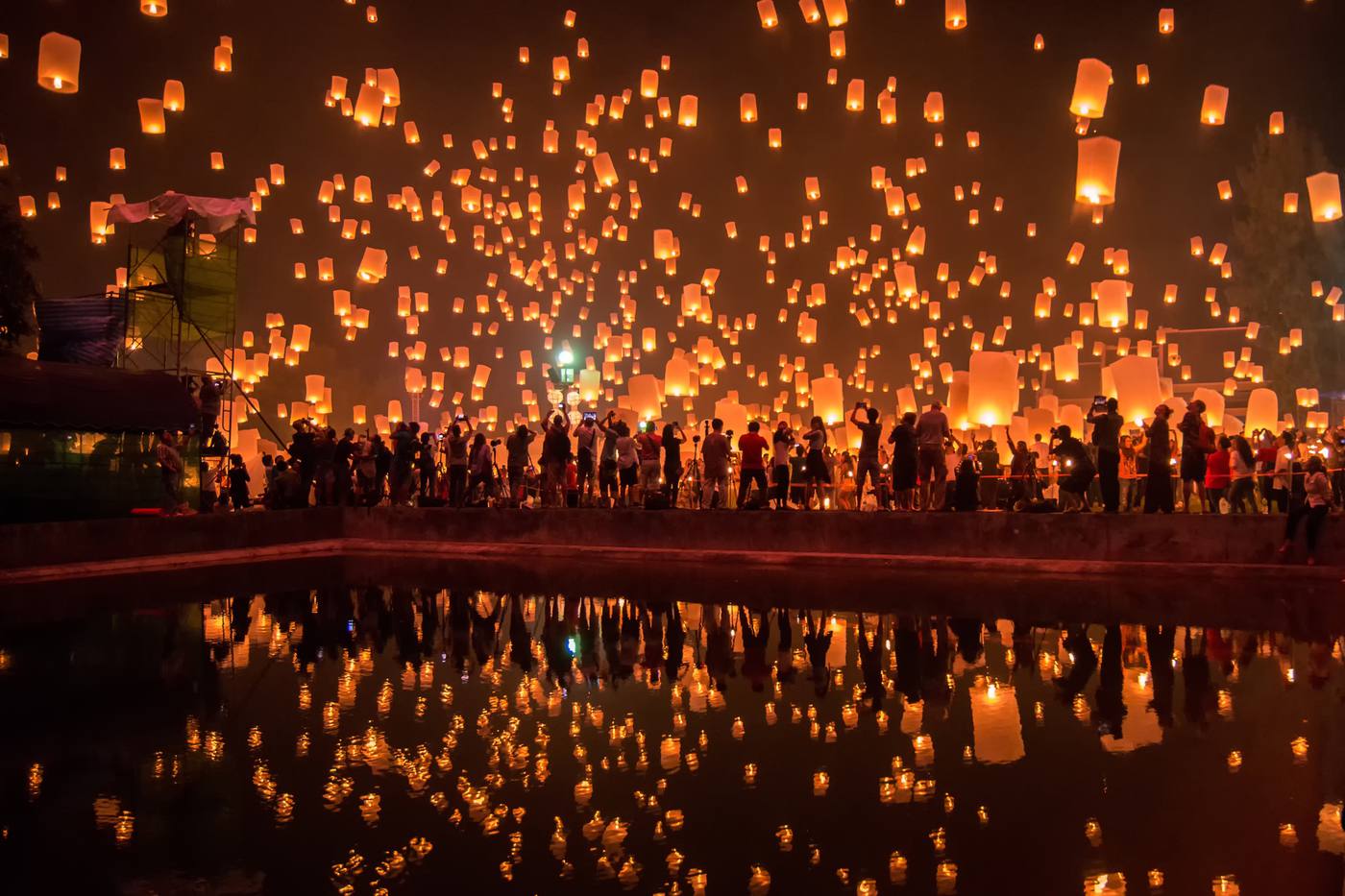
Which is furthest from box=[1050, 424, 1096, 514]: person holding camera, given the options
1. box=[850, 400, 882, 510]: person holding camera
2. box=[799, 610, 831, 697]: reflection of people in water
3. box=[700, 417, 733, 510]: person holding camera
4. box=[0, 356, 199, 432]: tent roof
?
box=[0, 356, 199, 432]: tent roof

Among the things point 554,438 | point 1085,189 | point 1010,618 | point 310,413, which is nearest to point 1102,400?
point 1085,189

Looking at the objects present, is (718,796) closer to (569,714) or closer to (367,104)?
(569,714)

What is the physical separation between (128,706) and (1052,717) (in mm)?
4899

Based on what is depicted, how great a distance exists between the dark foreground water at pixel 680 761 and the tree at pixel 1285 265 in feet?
97.3

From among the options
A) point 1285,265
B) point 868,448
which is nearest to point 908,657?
point 868,448

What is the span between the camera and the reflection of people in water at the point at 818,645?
20.6 feet

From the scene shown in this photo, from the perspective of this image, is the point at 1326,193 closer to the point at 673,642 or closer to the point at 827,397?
the point at 827,397

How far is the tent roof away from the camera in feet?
44.3

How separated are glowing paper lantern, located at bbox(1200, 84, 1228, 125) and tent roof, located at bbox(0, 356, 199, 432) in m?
15.0

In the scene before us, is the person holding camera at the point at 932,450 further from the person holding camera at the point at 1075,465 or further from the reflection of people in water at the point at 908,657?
the reflection of people in water at the point at 908,657

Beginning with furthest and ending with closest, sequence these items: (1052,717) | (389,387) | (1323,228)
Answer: (389,387), (1323,228), (1052,717)

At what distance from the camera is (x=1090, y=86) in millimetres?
12609

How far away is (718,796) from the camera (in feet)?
13.8

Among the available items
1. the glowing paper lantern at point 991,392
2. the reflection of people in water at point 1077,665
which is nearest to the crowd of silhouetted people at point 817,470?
the glowing paper lantern at point 991,392
